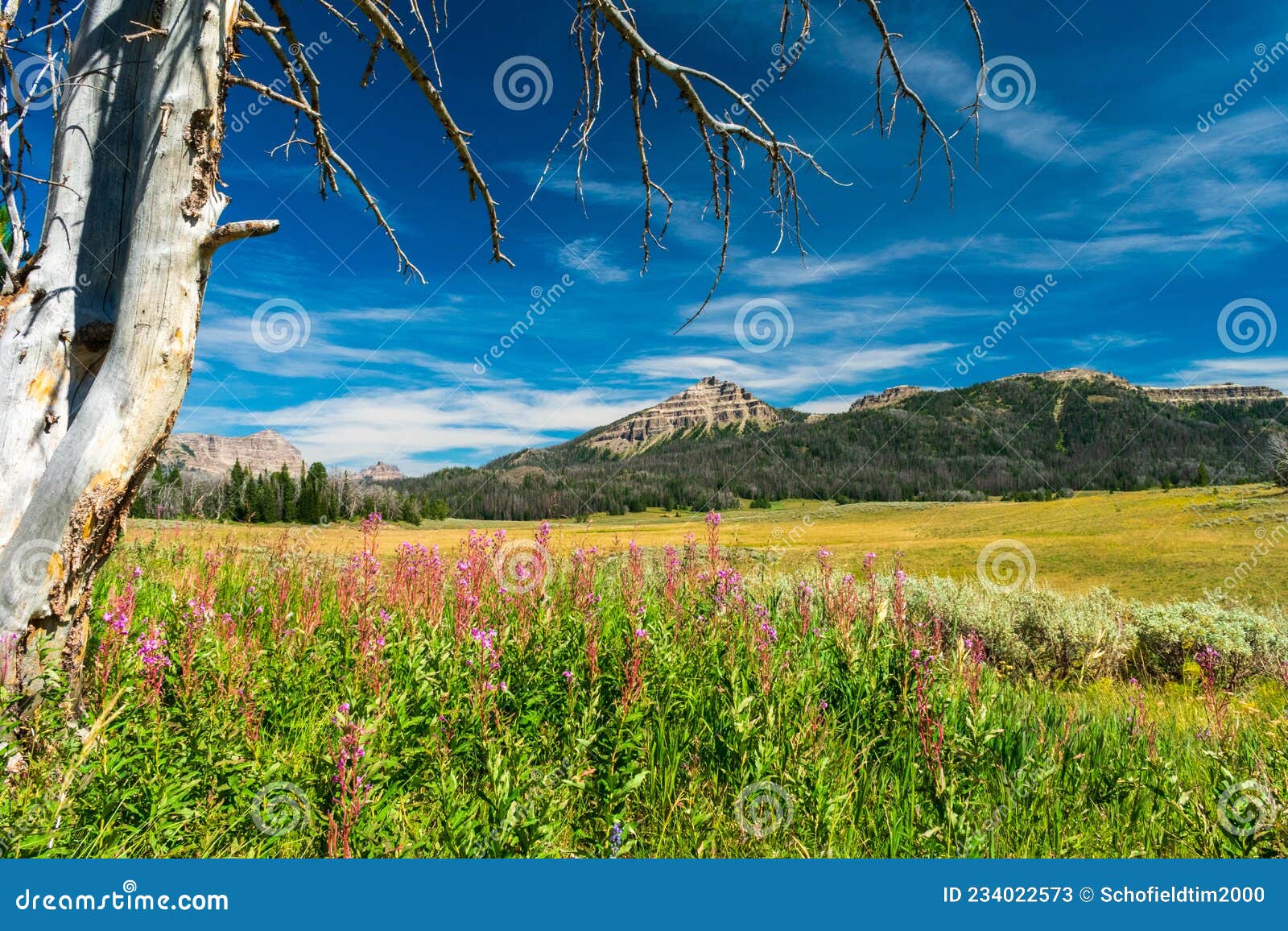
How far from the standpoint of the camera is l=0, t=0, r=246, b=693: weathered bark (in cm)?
307

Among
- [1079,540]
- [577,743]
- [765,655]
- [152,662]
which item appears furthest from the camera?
[1079,540]

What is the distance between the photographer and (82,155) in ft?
11.8

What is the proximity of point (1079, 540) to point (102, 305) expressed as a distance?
28.4m

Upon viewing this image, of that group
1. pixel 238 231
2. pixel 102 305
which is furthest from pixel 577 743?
pixel 102 305

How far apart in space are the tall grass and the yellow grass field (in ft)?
7.85

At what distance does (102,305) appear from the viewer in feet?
11.8

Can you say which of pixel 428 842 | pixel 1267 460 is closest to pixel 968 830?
pixel 428 842

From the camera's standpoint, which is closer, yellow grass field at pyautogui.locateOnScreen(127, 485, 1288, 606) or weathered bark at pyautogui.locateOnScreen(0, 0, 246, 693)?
weathered bark at pyautogui.locateOnScreen(0, 0, 246, 693)

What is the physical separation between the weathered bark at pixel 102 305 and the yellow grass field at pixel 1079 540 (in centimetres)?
357

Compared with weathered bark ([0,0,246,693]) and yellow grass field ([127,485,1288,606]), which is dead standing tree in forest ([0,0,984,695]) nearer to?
weathered bark ([0,0,246,693])

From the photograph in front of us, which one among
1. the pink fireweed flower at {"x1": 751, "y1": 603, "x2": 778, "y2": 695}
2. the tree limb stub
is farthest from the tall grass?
the tree limb stub

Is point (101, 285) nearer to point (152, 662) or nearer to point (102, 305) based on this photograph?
point (102, 305)

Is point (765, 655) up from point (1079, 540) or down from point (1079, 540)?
down

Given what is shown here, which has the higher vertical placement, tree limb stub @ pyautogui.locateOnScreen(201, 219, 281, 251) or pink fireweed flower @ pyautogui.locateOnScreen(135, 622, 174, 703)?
tree limb stub @ pyautogui.locateOnScreen(201, 219, 281, 251)
